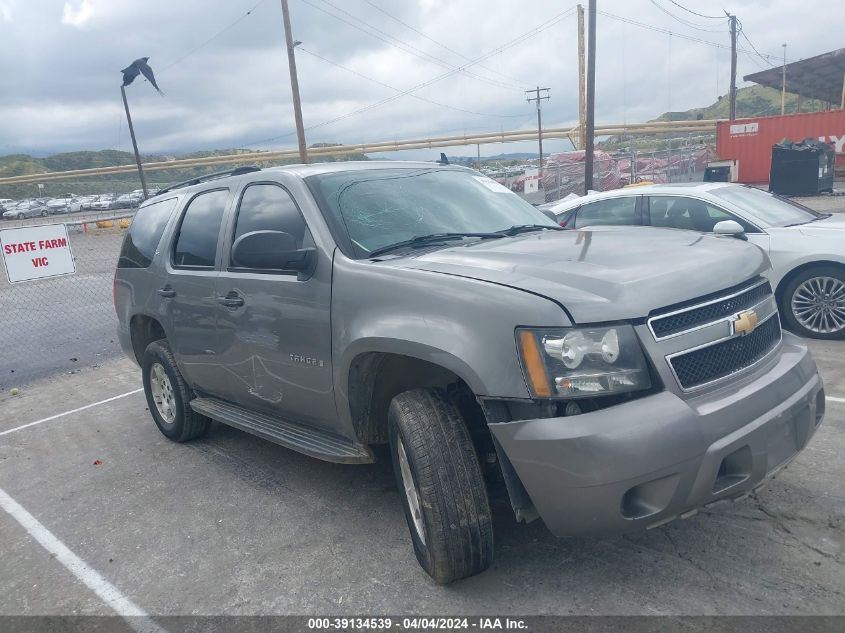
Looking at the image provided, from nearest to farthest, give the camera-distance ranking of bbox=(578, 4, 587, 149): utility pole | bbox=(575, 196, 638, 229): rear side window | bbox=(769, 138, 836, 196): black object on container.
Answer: bbox=(575, 196, 638, 229): rear side window < bbox=(769, 138, 836, 196): black object on container < bbox=(578, 4, 587, 149): utility pole

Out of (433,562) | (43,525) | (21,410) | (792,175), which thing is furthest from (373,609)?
(792,175)

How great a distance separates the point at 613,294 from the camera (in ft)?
8.57

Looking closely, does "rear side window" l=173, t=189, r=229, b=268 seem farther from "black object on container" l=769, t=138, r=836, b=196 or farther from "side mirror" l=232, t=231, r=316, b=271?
"black object on container" l=769, t=138, r=836, b=196

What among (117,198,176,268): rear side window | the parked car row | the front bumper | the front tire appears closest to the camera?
the front bumper

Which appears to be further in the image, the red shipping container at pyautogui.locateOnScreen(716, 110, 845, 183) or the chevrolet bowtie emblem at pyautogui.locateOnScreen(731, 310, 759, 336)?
the red shipping container at pyautogui.locateOnScreen(716, 110, 845, 183)

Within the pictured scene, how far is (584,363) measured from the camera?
8.32 ft

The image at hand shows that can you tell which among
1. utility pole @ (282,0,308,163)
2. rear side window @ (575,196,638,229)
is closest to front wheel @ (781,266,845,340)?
rear side window @ (575,196,638,229)

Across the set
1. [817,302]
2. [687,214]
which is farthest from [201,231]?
[817,302]

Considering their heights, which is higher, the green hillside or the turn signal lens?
the green hillside

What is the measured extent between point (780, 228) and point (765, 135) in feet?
92.1

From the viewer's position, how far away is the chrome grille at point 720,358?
262 centimetres

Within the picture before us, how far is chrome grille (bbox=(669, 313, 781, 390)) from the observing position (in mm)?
2619

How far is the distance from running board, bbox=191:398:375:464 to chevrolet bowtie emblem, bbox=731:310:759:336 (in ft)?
5.91

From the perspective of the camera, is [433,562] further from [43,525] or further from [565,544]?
[43,525]
